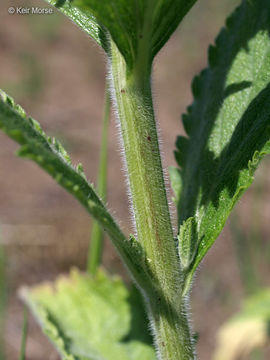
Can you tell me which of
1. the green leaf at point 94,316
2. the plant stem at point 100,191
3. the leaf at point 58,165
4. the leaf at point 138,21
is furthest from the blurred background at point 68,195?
the leaf at point 138,21

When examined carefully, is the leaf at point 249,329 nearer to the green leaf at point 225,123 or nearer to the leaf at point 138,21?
the green leaf at point 225,123

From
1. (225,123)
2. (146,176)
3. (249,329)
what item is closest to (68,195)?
(249,329)

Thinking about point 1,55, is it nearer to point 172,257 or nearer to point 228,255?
point 228,255

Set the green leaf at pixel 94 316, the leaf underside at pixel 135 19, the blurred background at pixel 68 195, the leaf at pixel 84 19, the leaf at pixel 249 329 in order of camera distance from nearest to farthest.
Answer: the leaf underside at pixel 135 19 < the leaf at pixel 84 19 < the green leaf at pixel 94 316 < the leaf at pixel 249 329 < the blurred background at pixel 68 195

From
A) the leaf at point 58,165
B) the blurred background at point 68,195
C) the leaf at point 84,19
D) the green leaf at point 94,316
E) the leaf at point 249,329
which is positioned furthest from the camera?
the blurred background at point 68,195

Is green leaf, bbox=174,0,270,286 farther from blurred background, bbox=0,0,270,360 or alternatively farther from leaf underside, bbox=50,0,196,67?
blurred background, bbox=0,0,270,360

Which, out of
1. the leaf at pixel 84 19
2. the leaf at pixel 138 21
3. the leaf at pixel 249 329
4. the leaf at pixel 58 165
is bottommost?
the leaf at pixel 249 329

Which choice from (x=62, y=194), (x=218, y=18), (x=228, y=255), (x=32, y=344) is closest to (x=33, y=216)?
(x=62, y=194)
